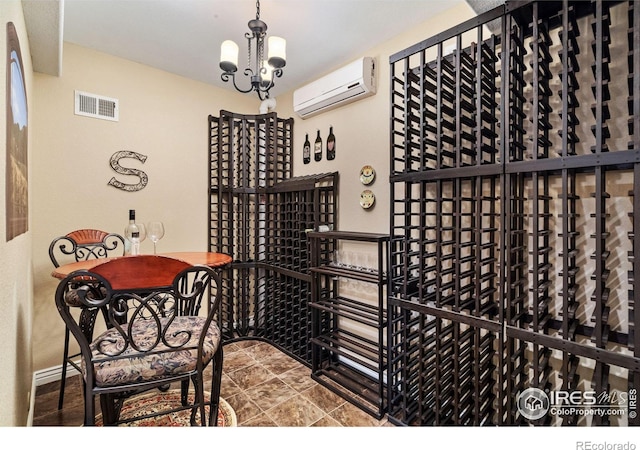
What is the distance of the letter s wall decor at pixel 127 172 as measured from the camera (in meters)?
2.72

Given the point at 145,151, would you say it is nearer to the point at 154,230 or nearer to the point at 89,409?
the point at 154,230

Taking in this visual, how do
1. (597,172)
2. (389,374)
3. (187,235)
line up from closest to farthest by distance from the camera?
(597,172) → (389,374) → (187,235)

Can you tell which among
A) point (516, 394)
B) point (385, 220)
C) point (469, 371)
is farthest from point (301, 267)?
point (516, 394)

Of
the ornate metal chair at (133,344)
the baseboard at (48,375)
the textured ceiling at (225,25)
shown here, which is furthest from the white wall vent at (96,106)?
the baseboard at (48,375)

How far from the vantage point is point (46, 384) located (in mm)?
2381

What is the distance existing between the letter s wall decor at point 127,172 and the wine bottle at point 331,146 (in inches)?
68.6

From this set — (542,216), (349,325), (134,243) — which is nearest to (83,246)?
(134,243)

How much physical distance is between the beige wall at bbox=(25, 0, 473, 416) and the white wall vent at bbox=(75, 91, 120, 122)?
4 cm

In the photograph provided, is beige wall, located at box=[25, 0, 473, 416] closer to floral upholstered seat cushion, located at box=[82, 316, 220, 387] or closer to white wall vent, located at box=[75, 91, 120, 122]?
white wall vent, located at box=[75, 91, 120, 122]

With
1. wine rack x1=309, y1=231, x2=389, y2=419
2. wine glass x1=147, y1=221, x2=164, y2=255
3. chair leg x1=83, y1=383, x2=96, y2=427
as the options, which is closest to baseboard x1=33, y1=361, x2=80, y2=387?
wine glass x1=147, y1=221, x2=164, y2=255

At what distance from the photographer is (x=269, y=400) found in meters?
2.17

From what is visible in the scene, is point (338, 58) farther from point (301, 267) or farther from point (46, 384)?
point (46, 384)

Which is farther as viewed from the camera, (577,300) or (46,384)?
(46,384)

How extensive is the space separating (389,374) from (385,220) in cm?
111
